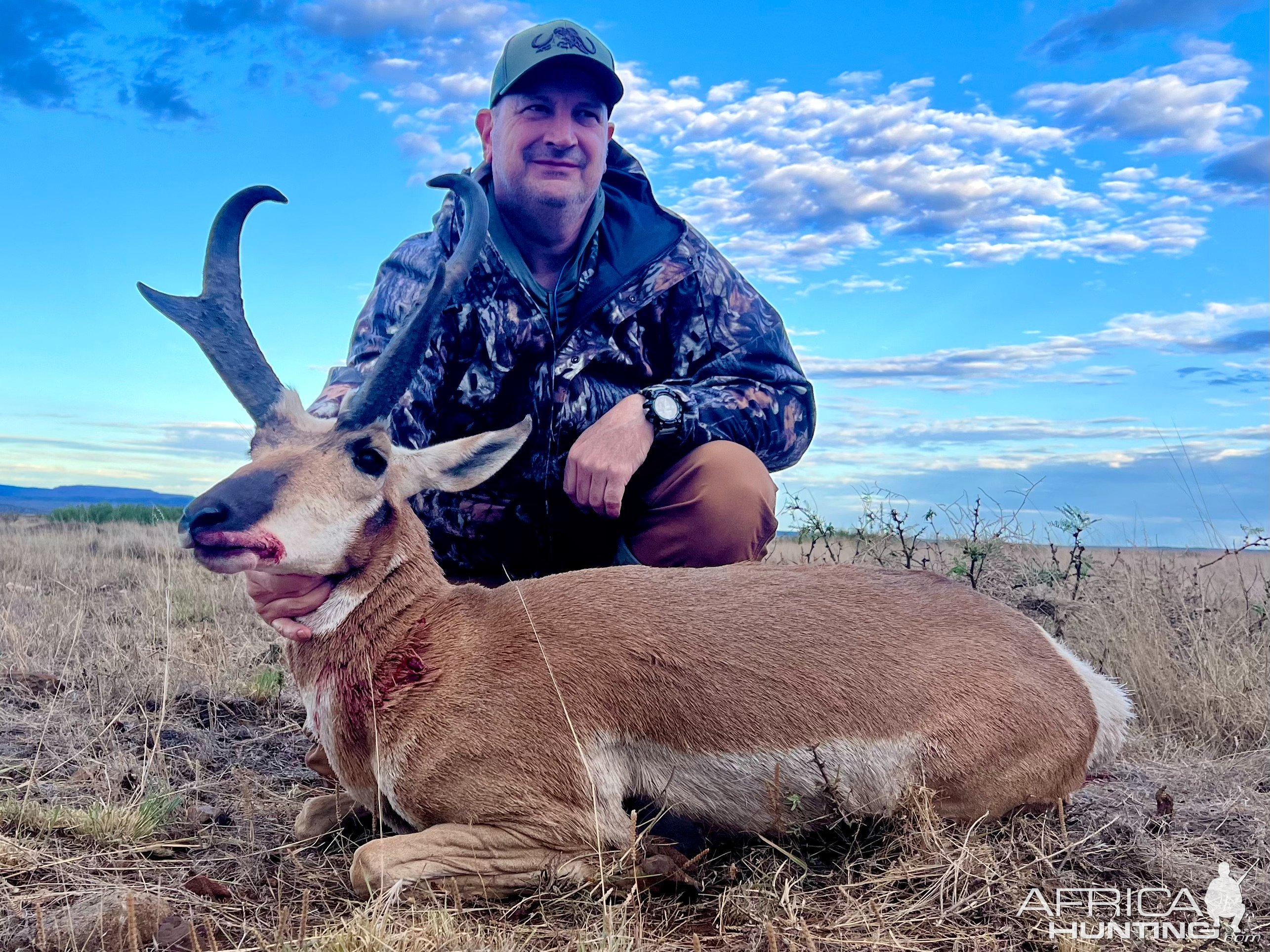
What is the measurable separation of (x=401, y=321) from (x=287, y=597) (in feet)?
8.53

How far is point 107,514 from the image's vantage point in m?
25.2

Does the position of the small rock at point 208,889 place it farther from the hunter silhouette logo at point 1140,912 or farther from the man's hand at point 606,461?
the hunter silhouette logo at point 1140,912

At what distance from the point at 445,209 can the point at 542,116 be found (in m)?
0.89

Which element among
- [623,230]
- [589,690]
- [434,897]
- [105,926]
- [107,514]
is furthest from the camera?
[107,514]

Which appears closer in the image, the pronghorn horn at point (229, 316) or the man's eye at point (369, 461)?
the man's eye at point (369, 461)

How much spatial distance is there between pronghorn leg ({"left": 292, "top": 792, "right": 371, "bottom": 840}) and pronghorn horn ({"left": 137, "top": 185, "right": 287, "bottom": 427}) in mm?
1597

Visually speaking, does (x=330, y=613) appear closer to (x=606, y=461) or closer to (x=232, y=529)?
(x=232, y=529)

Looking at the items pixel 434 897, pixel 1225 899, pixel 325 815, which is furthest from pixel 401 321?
pixel 1225 899

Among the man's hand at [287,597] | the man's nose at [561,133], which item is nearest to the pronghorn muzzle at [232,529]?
the man's hand at [287,597]

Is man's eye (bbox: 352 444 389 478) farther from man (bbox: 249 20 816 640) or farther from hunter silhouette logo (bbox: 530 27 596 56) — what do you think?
hunter silhouette logo (bbox: 530 27 596 56)

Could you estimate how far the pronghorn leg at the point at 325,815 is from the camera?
398cm

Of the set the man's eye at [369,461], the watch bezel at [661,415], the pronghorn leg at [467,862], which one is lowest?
the pronghorn leg at [467,862]

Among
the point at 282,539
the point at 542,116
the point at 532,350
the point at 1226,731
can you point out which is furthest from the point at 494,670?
the point at 1226,731

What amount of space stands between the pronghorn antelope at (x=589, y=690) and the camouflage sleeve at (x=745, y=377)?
2.07 metres
